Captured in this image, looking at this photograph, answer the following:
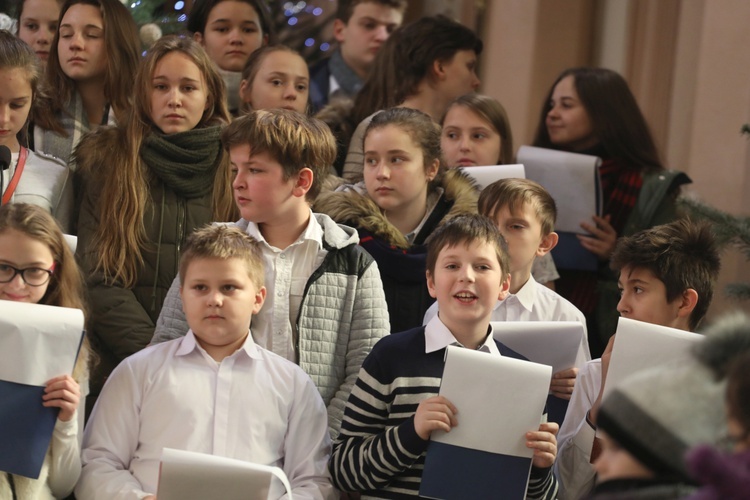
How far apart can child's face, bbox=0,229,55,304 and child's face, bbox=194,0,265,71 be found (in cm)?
201

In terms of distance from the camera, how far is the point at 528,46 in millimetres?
7000

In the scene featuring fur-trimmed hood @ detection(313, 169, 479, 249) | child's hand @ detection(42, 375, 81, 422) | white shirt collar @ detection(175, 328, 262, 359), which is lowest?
child's hand @ detection(42, 375, 81, 422)

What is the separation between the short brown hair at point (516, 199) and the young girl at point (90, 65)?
1.43m

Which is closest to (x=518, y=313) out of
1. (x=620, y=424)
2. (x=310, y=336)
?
(x=310, y=336)

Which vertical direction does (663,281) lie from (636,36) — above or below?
below

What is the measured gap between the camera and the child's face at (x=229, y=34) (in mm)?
5059

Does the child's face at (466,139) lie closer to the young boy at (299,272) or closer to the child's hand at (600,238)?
the child's hand at (600,238)

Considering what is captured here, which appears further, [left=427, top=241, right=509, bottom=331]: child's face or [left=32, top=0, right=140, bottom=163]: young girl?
[left=32, top=0, right=140, bottom=163]: young girl

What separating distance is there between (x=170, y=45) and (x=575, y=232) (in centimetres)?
178

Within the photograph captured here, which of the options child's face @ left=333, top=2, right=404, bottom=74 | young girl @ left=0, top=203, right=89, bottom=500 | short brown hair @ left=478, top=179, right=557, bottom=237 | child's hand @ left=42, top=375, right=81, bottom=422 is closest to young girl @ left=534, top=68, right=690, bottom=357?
short brown hair @ left=478, top=179, right=557, bottom=237

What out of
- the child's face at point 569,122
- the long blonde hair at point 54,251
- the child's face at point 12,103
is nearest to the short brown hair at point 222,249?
the long blonde hair at point 54,251

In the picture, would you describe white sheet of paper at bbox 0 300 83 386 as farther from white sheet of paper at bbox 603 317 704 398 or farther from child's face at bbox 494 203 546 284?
child's face at bbox 494 203 546 284

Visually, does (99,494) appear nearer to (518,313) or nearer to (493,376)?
(493,376)

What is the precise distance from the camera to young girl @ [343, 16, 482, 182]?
4.98m
